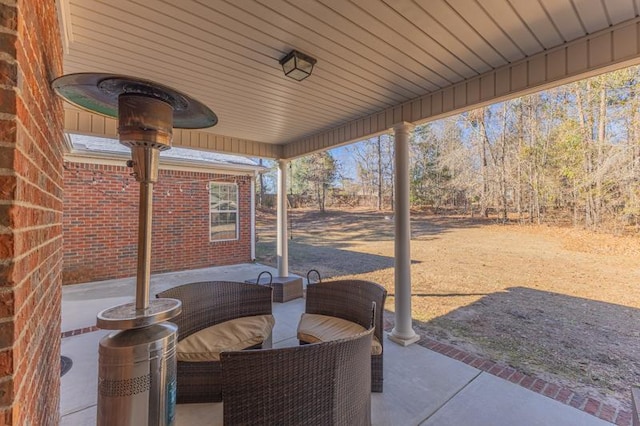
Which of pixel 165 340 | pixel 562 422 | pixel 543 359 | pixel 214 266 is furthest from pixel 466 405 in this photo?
pixel 214 266

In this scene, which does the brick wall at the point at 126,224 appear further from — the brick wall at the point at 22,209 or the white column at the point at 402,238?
the brick wall at the point at 22,209

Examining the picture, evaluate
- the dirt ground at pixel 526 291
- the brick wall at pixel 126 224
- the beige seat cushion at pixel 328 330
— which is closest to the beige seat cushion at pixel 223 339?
the beige seat cushion at pixel 328 330

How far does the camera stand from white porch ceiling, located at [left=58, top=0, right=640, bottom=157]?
6.23 feet

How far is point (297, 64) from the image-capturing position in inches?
97.1

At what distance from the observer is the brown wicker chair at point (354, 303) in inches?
102

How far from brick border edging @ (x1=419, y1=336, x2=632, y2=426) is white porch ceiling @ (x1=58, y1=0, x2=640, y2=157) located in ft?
8.74

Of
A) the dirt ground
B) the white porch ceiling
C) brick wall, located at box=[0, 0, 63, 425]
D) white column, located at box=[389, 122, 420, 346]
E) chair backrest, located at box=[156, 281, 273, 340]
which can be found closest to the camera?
brick wall, located at box=[0, 0, 63, 425]

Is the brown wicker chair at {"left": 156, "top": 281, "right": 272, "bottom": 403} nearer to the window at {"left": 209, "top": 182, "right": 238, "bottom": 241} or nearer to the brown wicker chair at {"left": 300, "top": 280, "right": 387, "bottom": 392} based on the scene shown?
the brown wicker chair at {"left": 300, "top": 280, "right": 387, "bottom": 392}

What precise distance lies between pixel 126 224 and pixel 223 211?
226 centimetres

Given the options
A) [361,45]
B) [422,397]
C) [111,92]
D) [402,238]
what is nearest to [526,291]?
[402,238]

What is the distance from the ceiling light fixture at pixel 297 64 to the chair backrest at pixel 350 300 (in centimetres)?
202

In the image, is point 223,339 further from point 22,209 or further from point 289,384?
point 22,209

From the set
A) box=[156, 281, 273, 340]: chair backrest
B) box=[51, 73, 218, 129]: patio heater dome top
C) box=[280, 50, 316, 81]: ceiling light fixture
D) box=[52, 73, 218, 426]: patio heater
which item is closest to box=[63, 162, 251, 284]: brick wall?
box=[156, 281, 273, 340]: chair backrest

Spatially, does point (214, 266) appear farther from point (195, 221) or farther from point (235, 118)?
point (235, 118)
